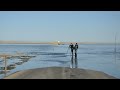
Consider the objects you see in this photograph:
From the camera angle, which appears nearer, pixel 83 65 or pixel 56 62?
pixel 83 65

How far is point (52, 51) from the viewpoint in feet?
26.7

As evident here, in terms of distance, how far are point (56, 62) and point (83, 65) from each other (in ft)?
2.89
